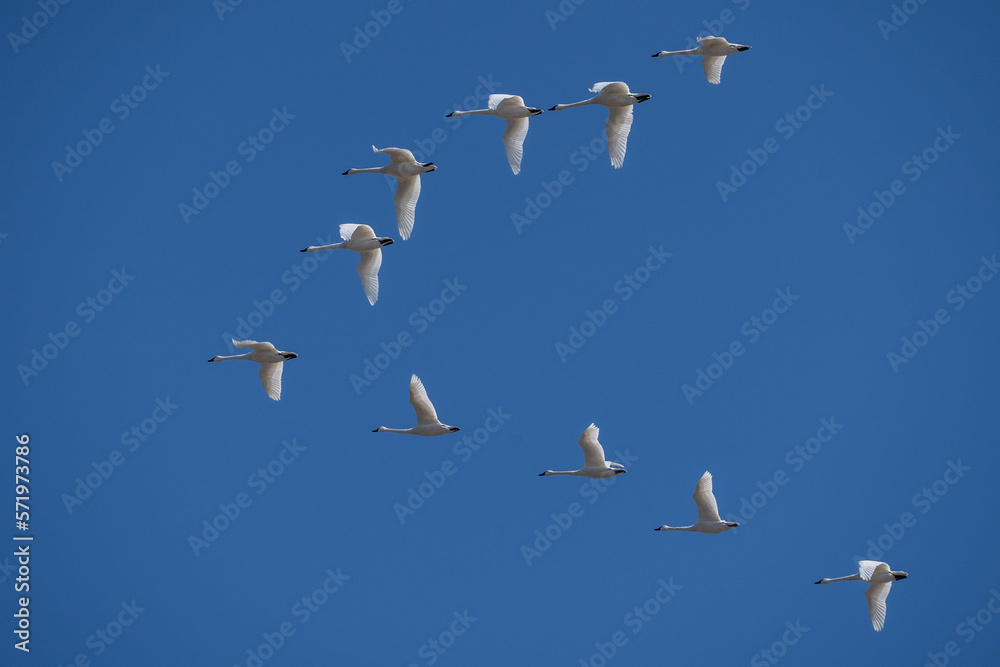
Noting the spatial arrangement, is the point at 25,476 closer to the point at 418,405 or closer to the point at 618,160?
the point at 418,405

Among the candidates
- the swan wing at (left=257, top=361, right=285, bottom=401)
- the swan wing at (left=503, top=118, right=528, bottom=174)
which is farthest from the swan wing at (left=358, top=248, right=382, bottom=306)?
the swan wing at (left=503, top=118, right=528, bottom=174)

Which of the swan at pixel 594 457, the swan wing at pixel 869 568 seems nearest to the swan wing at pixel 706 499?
the swan at pixel 594 457

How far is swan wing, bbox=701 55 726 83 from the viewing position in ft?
125

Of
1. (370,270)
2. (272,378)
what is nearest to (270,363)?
(272,378)

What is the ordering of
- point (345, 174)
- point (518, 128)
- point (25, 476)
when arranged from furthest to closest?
point (25, 476) < point (345, 174) < point (518, 128)

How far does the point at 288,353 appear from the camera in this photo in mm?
38156

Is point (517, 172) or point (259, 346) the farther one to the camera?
point (259, 346)

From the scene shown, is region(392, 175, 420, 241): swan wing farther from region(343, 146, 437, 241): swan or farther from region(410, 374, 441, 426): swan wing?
region(410, 374, 441, 426): swan wing

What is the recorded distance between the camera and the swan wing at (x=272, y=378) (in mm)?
39625

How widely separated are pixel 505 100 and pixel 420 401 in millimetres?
8052

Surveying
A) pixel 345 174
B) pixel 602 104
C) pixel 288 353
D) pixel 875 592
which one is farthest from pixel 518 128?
pixel 875 592

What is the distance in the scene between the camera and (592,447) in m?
38.0

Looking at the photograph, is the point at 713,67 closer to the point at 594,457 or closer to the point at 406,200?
the point at 406,200

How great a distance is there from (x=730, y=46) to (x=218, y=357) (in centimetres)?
1652
